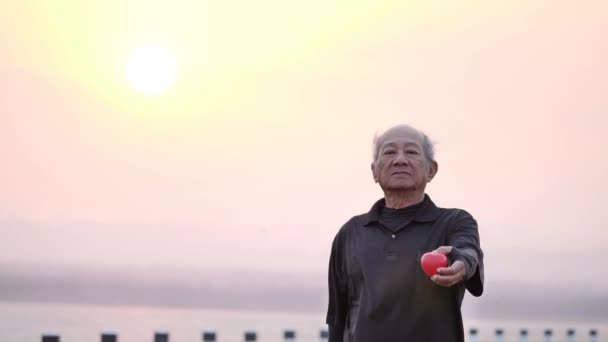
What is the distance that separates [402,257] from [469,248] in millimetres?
294

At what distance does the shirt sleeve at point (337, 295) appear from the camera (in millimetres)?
5641

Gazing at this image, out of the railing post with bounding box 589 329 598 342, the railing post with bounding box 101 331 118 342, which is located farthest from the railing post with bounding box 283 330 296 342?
the railing post with bounding box 589 329 598 342

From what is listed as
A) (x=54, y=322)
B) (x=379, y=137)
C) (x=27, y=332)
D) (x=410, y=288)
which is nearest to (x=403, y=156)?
(x=379, y=137)

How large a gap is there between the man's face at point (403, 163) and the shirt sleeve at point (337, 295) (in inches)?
17.0

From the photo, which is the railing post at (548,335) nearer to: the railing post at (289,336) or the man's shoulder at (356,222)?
the railing post at (289,336)

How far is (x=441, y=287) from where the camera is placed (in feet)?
17.0

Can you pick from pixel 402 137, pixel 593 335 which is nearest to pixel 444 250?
pixel 402 137

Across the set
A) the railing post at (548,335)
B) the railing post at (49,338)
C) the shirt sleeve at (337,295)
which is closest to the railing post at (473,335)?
the railing post at (548,335)

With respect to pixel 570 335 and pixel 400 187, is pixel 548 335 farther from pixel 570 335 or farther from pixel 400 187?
pixel 400 187

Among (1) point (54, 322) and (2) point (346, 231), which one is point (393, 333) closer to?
(2) point (346, 231)

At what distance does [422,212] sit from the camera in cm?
537

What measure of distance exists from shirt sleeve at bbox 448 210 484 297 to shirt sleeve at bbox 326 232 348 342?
63 centimetres

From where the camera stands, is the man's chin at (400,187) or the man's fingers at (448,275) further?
Result: the man's chin at (400,187)

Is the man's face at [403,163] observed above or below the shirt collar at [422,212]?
above
